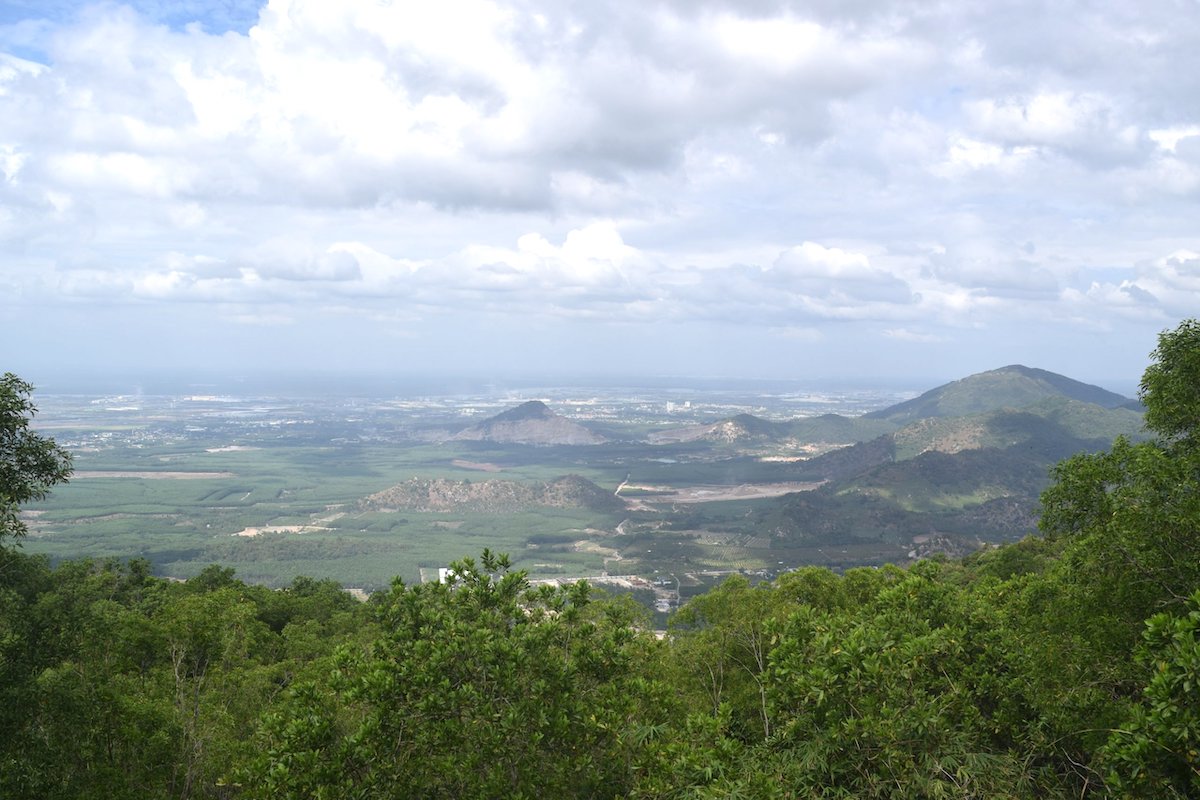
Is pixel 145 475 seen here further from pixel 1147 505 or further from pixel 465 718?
pixel 1147 505

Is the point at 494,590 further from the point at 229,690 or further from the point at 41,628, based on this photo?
the point at 229,690

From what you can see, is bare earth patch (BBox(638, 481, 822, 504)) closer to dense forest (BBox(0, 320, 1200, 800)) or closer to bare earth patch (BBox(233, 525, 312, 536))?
bare earth patch (BBox(233, 525, 312, 536))

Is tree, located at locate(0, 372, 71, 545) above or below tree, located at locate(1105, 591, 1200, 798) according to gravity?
above

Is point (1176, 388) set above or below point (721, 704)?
above

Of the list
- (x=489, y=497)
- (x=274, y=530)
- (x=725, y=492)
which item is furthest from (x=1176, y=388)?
(x=725, y=492)

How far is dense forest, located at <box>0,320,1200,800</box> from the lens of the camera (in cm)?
1016

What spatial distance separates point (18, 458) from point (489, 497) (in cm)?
16592

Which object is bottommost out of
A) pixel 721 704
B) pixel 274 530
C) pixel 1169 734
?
pixel 274 530

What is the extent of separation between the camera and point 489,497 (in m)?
178

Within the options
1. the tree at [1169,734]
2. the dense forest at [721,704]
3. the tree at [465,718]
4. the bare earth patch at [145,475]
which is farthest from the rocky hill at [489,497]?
the tree at [1169,734]

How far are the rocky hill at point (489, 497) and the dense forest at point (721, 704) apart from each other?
156 meters

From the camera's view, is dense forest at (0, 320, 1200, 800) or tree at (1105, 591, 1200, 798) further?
dense forest at (0, 320, 1200, 800)

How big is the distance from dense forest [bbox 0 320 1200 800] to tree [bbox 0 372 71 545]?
4cm

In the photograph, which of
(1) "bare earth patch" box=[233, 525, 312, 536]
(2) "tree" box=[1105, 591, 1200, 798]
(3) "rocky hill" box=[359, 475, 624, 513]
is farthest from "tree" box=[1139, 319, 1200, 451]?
(3) "rocky hill" box=[359, 475, 624, 513]
